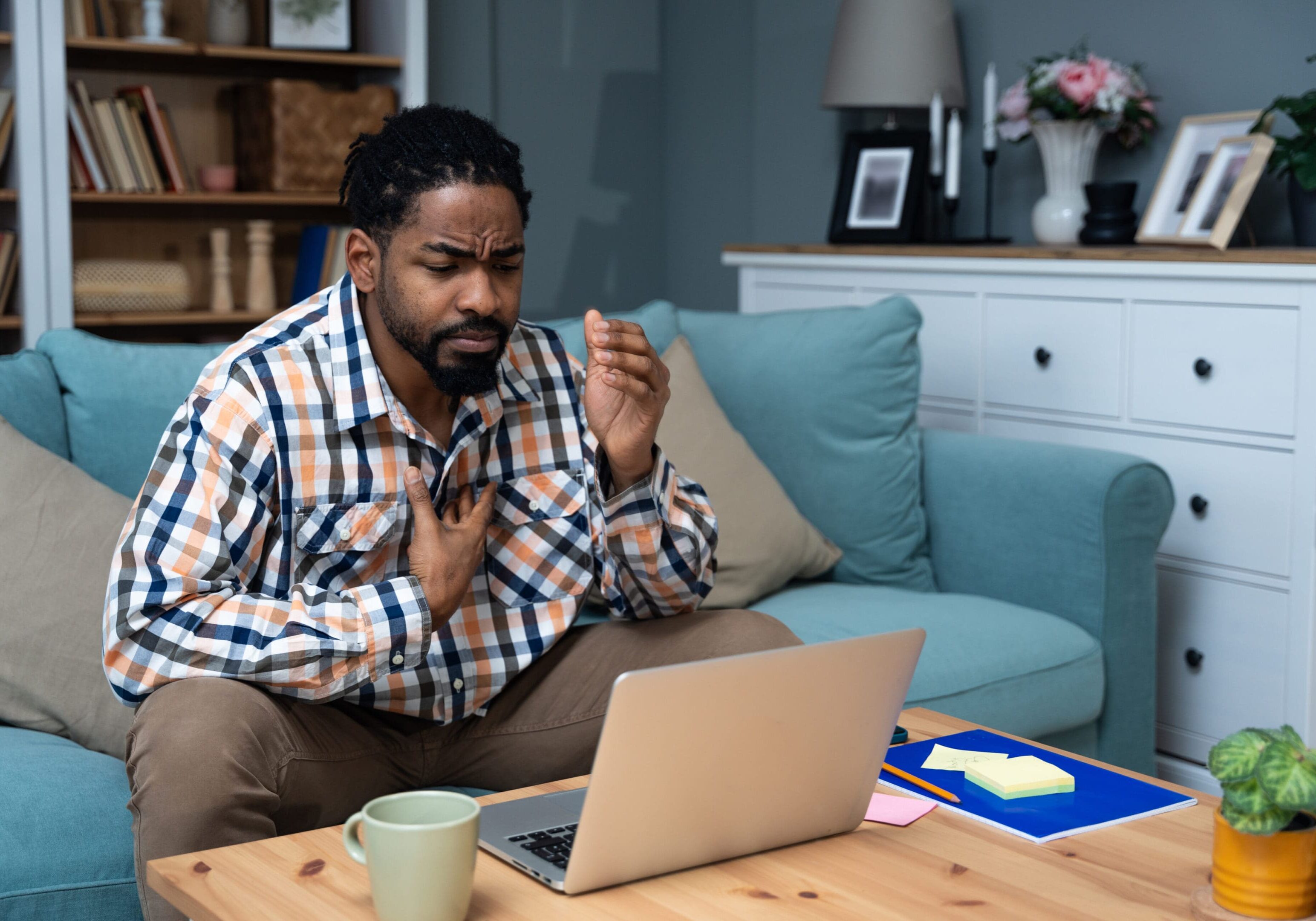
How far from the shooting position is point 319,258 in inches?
147

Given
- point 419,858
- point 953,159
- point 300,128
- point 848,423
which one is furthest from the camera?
point 300,128

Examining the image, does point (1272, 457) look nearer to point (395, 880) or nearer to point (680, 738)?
point (680, 738)

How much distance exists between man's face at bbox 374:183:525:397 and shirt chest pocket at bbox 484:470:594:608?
7.6 inches

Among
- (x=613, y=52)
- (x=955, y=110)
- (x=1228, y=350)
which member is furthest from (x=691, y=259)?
(x=1228, y=350)

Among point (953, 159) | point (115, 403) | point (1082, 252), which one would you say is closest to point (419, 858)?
point (115, 403)

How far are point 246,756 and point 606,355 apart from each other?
0.53m

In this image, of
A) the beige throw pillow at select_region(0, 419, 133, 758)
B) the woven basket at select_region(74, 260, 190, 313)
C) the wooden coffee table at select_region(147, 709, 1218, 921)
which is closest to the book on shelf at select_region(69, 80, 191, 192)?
the woven basket at select_region(74, 260, 190, 313)

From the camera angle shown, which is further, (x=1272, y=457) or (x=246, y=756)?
(x=1272, y=457)

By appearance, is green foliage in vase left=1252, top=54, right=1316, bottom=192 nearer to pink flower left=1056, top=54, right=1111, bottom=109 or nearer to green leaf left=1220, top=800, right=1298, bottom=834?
pink flower left=1056, top=54, right=1111, bottom=109

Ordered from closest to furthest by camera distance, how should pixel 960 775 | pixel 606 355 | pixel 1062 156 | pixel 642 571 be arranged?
pixel 960 775
pixel 606 355
pixel 642 571
pixel 1062 156

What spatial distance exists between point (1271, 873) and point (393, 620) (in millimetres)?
817

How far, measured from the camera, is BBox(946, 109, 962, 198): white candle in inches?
121

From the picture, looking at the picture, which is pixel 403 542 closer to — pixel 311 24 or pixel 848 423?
pixel 848 423

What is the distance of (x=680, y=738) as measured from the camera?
96 cm
